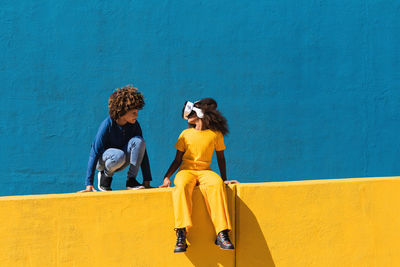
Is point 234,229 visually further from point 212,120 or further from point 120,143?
point 120,143

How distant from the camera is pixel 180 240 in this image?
10.8ft

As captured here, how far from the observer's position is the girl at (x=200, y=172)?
332cm

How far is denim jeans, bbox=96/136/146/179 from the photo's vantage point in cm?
375

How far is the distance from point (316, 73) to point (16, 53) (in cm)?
343

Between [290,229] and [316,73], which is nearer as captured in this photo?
[290,229]

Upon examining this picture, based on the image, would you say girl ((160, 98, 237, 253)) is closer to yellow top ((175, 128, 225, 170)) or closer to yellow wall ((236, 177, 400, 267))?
yellow top ((175, 128, 225, 170))

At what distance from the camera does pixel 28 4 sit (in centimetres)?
486

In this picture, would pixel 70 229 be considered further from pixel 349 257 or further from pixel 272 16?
pixel 272 16

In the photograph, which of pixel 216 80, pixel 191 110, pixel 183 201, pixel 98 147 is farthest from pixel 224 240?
pixel 216 80

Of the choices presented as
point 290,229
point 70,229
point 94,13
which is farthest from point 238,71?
point 70,229

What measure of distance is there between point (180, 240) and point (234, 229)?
1.61 feet

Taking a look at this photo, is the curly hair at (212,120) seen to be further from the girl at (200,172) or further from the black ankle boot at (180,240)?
the black ankle boot at (180,240)

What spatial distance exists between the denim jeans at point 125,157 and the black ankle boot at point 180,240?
2.49 feet

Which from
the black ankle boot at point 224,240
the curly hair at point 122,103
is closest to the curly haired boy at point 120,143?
the curly hair at point 122,103
